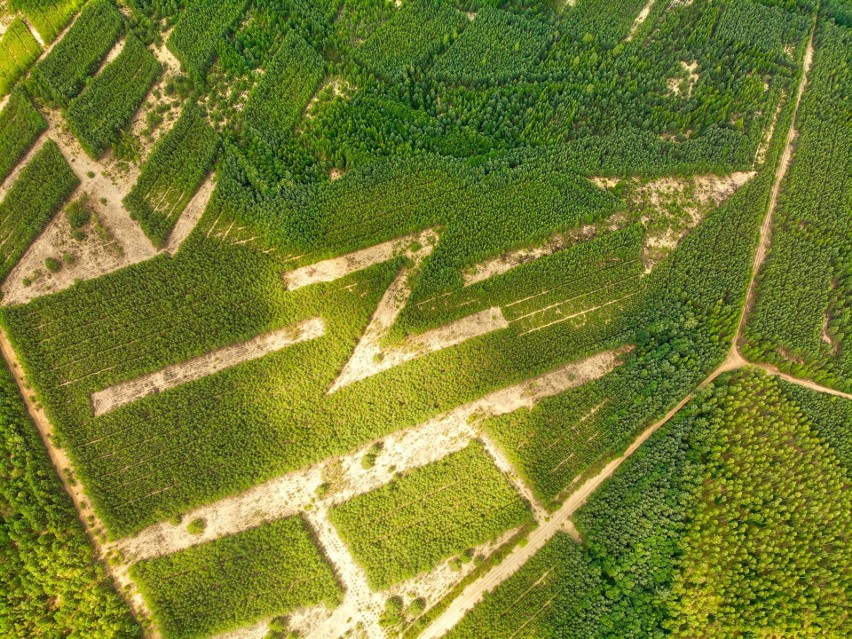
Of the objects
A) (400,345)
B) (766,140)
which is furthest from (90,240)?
(766,140)

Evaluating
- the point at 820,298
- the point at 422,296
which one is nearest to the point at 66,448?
the point at 422,296

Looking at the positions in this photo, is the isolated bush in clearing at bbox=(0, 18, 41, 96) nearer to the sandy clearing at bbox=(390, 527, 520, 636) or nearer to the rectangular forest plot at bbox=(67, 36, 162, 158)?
the rectangular forest plot at bbox=(67, 36, 162, 158)

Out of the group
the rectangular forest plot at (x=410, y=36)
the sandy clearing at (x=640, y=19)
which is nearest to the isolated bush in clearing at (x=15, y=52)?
the rectangular forest plot at (x=410, y=36)

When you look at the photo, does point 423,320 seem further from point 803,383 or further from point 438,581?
point 803,383

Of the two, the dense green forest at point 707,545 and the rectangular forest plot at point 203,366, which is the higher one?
the rectangular forest plot at point 203,366

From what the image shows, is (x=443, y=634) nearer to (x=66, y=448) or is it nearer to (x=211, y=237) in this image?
(x=66, y=448)

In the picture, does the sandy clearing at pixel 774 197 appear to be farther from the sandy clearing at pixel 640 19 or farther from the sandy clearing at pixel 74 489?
the sandy clearing at pixel 74 489
